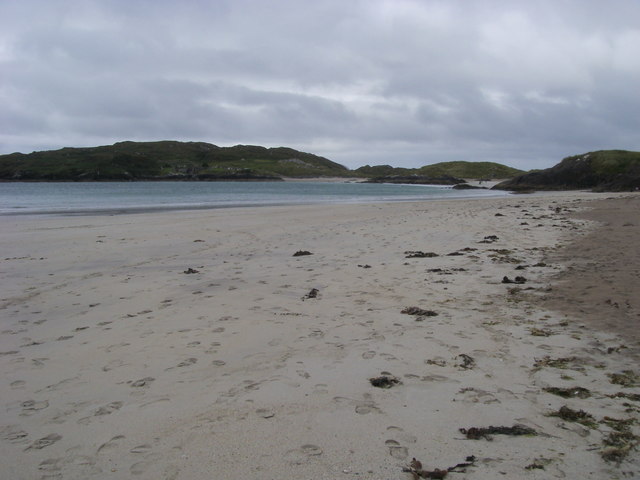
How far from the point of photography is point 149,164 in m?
140

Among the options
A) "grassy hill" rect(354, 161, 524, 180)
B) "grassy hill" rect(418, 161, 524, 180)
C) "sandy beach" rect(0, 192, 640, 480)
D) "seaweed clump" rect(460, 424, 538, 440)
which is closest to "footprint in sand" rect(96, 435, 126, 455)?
"sandy beach" rect(0, 192, 640, 480)

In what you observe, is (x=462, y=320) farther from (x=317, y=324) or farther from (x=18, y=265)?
(x=18, y=265)

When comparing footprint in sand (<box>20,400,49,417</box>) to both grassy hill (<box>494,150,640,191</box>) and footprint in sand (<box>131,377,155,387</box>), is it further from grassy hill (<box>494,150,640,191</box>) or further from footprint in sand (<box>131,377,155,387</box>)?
grassy hill (<box>494,150,640,191</box>)

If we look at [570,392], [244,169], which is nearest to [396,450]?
[570,392]

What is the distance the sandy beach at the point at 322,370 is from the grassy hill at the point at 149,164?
117 m

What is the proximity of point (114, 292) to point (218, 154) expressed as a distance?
175 meters

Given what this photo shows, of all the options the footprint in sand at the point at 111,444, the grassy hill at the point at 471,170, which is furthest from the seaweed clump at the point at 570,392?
the grassy hill at the point at 471,170

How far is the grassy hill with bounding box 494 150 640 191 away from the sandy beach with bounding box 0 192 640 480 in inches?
1667

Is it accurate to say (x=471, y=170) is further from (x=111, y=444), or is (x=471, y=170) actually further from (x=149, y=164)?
(x=111, y=444)

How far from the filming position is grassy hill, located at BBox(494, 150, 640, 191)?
45134 millimetres

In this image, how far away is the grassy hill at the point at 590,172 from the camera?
45.1 meters

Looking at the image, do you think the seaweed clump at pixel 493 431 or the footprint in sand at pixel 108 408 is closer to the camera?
the seaweed clump at pixel 493 431

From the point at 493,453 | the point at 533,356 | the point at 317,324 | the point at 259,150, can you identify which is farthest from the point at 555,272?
the point at 259,150

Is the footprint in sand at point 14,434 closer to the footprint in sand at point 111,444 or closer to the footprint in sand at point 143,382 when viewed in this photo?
the footprint in sand at point 111,444
